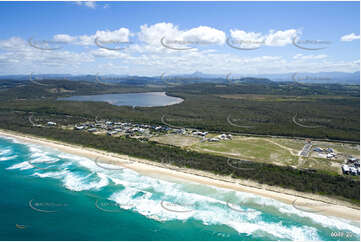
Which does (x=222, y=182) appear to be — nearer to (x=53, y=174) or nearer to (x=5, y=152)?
(x=53, y=174)


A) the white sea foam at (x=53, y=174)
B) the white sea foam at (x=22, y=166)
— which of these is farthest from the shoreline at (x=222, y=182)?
the white sea foam at (x=22, y=166)

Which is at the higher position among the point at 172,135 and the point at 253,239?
the point at 172,135

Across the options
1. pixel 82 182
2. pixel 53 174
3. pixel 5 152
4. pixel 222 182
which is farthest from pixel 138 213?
pixel 5 152

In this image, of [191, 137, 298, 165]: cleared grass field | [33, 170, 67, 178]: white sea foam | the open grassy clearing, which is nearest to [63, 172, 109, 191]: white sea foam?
[33, 170, 67, 178]: white sea foam

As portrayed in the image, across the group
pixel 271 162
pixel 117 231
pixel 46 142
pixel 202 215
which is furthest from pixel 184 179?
pixel 46 142

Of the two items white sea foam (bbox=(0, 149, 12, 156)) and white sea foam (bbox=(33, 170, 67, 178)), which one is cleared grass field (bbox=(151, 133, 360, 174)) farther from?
white sea foam (bbox=(0, 149, 12, 156))

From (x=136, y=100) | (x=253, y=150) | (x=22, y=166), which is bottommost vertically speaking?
(x=22, y=166)

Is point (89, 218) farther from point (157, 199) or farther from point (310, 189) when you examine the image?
point (310, 189)

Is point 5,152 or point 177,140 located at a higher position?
point 177,140
